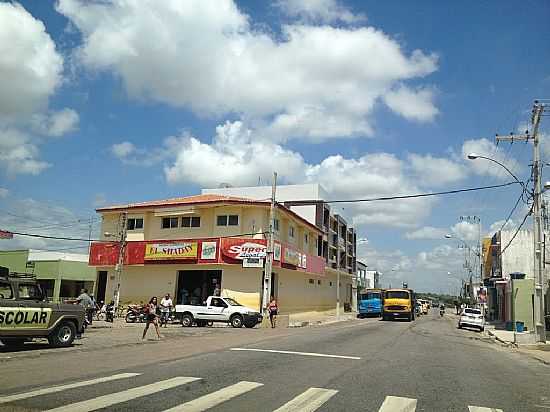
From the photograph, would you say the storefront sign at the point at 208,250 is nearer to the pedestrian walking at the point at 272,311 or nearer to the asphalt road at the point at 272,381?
the pedestrian walking at the point at 272,311

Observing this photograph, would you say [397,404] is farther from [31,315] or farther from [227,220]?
[227,220]

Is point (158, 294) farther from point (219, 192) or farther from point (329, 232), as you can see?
point (329, 232)

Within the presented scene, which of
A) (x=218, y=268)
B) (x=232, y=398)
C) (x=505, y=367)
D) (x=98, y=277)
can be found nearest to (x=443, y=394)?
(x=232, y=398)

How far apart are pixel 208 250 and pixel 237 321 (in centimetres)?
795

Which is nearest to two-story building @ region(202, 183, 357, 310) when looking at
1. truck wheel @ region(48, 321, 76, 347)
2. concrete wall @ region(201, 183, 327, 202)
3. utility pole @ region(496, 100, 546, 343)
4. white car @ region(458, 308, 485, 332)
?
concrete wall @ region(201, 183, 327, 202)

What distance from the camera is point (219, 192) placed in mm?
63500

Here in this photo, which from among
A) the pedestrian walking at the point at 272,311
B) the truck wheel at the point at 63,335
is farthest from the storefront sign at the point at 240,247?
the truck wheel at the point at 63,335

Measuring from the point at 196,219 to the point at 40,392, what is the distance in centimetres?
3191

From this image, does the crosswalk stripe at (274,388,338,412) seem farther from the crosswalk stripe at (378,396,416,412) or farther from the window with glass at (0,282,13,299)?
the window with glass at (0,282,13,299)

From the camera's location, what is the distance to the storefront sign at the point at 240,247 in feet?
118

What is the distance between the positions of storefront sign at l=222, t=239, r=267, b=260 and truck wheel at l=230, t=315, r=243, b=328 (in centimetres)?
646

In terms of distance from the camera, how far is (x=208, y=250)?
3650cm

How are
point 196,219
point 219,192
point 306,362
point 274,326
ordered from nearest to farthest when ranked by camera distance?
point 306,362 → point 274,326 → point 196,219 → point 219,192

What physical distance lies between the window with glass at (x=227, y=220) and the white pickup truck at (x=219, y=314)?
901 cm
